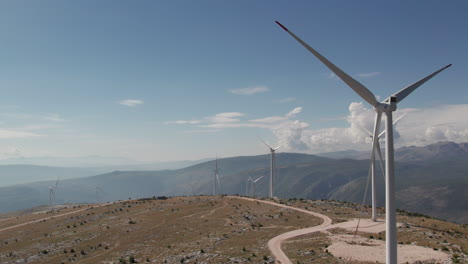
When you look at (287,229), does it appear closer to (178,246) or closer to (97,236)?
(178,246)

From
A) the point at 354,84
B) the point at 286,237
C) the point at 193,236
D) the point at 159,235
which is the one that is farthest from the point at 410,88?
the point at 159,235

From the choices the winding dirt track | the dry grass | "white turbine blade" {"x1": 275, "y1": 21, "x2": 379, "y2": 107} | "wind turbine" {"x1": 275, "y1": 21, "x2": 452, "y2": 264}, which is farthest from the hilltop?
"white turbine blade" {"x1": 275, "y1": 21, "x2": 379, "y2": 107}

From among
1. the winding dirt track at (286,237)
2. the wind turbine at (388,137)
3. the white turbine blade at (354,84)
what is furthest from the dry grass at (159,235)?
the white turbine blade at (354,84)

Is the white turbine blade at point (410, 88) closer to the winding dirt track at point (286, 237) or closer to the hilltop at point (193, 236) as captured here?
the hilltop at point (193, 236)

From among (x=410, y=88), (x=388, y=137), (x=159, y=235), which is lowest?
(x=159, y=235)

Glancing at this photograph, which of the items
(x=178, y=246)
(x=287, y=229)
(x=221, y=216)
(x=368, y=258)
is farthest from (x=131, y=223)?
(x=368, y=258)

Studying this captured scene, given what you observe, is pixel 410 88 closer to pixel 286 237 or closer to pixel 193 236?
pixel 286 237

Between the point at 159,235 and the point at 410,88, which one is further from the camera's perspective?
the point at 159,235

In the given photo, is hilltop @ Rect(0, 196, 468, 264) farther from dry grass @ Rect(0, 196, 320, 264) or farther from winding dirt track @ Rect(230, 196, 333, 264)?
winding dirt track @ Rect(230, 196, 333, 264)

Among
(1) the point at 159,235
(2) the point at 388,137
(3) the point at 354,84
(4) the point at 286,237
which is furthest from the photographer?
(1) the point at 159,235

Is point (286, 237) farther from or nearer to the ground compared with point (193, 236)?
farther from the ground

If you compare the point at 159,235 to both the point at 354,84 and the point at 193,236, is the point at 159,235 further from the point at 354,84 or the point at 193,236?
the point at 354,84

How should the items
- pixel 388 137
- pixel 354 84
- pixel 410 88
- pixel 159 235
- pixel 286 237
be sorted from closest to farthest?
pixel 388 137 < pixel 354 84 < pixel 410 88 < pixel 286 237 < pixel 159 235
